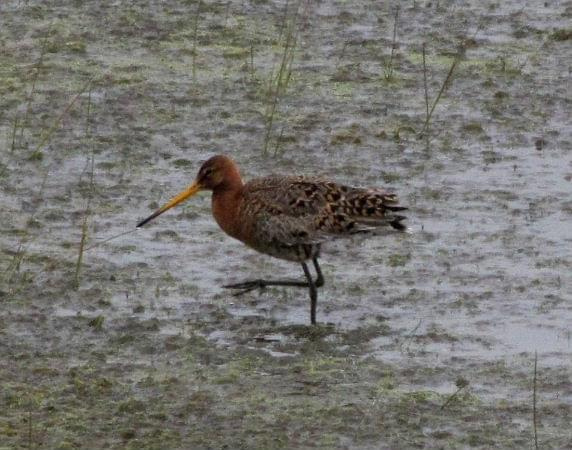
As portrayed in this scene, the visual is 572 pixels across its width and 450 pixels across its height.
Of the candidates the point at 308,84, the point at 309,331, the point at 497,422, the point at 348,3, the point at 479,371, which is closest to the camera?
the point at 497,422

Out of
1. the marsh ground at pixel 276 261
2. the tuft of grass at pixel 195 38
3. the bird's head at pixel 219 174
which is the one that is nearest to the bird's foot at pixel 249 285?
the marsh ground at pixel 276 261

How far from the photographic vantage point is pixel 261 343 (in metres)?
8.27

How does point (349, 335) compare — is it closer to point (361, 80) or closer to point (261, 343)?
point (261, 343)

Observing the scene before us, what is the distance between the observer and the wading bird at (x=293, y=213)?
8.67 meters

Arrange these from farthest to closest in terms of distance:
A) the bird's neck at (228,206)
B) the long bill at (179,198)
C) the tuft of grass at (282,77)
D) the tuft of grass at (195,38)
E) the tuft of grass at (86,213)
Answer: the tuft of grass at (195,38), the tuft of grass at (282,77), the long bill at (179,198), the tuft of grass at (86,213), the bird's neck at (228,206)

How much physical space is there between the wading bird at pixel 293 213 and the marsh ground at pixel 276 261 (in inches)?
11.9

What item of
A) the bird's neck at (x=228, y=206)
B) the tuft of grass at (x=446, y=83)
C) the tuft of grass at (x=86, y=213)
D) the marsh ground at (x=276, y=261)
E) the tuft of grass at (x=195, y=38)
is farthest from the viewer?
the tuft of grass at (x=195, y=38)

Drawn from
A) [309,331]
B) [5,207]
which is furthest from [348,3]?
[309,331]

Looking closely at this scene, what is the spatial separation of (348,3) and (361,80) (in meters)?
1.79

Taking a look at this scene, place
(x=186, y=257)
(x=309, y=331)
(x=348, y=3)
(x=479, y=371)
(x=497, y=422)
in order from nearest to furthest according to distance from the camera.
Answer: (x=497, y=422) < (x=479, y=371) < (x=309, y=331) < (x=186, y=257) < (x=348, y=3)

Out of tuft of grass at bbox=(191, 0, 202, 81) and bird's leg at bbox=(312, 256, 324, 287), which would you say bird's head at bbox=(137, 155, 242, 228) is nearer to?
bird's leg at bbox=(312, 256, 324, 287)

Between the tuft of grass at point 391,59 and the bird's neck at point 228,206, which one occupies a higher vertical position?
the bird's neck at point 228,206

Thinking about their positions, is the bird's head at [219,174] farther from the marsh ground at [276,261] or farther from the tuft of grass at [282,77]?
the tuft of grass at [282,77]

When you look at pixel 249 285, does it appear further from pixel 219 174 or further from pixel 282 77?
pixel 282 77
